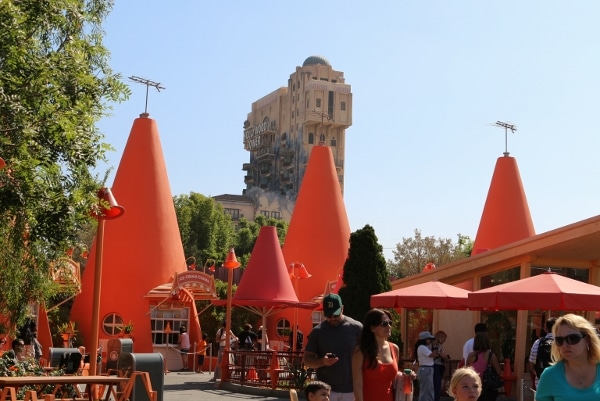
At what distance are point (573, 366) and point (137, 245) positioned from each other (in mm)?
24149

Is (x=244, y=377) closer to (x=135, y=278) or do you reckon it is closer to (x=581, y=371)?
(x=135, y=278)

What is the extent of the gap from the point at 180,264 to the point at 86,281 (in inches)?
114

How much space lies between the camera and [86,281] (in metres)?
28.3

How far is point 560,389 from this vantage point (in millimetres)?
4703

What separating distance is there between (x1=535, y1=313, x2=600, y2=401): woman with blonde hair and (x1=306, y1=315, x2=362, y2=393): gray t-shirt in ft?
7.76

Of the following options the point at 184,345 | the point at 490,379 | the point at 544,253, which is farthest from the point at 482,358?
the point at 184,345

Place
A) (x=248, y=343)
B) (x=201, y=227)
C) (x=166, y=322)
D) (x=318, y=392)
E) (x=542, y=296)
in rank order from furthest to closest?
(x=201, y=227) < (x=166, y=322) < (x=248, y=343) < (x=542, y=296) < (x=318, y=392)

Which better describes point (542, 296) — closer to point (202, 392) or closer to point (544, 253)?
point (544, 253)

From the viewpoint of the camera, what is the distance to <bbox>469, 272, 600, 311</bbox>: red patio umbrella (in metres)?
12.6

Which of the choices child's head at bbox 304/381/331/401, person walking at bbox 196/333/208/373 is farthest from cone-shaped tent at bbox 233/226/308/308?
child's head at bbox 304/381/331/401

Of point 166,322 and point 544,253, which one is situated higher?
point 544,253

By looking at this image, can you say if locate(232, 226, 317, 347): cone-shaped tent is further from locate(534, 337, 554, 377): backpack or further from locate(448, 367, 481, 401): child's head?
locate(448, 367, 481, 401): child's head

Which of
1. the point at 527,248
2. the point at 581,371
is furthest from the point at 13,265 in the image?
the point at 581,371

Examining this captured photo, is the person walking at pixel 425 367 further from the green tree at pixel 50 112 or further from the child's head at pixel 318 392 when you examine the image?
the child's head at pixel 318 392
